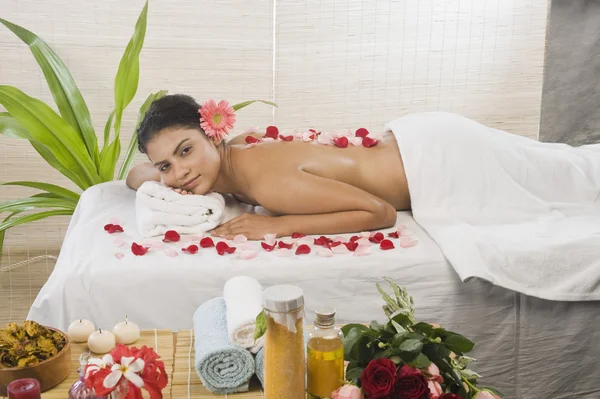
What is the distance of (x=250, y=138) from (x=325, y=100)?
2.80ft

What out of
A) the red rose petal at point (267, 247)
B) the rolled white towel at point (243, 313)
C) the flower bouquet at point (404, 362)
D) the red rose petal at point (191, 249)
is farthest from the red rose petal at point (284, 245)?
the flower bouquet at point (404, 362)

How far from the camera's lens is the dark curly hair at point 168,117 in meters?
2.21

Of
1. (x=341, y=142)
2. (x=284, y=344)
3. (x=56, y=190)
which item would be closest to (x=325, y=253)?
(x=341, y=142)

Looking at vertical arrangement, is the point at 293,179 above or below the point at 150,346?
above

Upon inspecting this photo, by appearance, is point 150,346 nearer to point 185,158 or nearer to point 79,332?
point 79,332

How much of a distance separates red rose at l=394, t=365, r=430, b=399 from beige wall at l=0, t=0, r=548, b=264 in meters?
2.25

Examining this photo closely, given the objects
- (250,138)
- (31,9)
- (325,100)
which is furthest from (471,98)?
(31,9)

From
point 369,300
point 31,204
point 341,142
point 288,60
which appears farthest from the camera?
point 288,60

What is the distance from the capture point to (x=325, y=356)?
120cm

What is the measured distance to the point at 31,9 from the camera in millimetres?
2973

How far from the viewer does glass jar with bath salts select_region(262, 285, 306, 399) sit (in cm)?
115

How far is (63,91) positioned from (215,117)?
806mm

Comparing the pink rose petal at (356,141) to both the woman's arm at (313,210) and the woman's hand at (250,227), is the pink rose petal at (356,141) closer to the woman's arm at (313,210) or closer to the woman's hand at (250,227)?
the woman's arm at (313,210)

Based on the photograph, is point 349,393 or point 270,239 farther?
point 270,239
